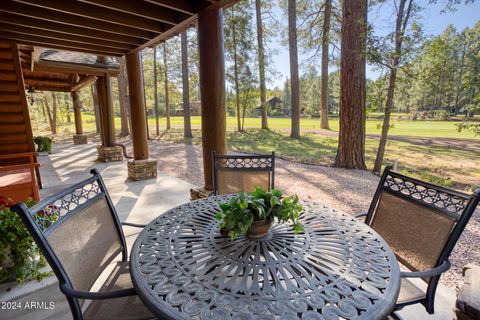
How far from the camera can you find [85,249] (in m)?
1.27

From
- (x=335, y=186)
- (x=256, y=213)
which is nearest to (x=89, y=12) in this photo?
(x=256, y=213)

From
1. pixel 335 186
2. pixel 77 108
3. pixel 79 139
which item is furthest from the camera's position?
pixel 79 139

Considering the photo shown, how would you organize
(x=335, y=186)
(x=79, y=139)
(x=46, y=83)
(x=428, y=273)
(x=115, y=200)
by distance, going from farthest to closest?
(x=79, y=139), (x=46, y=83), (x=335, y=186), (x=115, y=200), (x=428, y=273)

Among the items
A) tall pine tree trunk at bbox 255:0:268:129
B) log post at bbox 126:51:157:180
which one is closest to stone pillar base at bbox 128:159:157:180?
log post at bbox 126:51:157:180

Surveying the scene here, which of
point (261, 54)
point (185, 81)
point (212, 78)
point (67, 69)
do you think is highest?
point (261, 54)

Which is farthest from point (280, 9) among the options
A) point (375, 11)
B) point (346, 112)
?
point (346, 112)

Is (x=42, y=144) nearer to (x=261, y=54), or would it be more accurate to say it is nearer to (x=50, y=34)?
(x=50, y=34)

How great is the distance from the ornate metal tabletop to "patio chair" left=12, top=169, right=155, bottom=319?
8.0 inches

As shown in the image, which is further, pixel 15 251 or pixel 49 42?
pixel 49 42

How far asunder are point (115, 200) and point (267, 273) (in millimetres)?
3510

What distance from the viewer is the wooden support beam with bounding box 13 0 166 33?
92.1 inches

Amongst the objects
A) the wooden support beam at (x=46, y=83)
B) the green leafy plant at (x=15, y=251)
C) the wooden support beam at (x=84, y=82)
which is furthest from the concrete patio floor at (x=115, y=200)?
the wooden support beam at (x=46, y=83)

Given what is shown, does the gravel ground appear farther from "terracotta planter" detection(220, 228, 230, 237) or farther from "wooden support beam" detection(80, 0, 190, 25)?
"wooden support beam" detection(80, 0, 190, 25)

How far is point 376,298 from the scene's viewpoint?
0.90 metres
